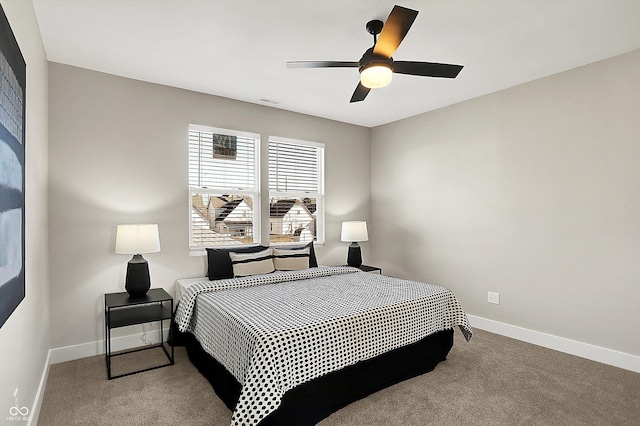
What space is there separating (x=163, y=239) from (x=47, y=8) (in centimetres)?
207

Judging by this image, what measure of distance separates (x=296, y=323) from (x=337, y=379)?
46 centimetres

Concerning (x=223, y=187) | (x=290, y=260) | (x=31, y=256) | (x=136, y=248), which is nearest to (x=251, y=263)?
(x=290, y=260)

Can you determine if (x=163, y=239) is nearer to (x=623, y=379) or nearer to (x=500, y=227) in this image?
(x=500, y=227)

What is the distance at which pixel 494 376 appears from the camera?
2828mm

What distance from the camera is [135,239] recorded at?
10.2ft

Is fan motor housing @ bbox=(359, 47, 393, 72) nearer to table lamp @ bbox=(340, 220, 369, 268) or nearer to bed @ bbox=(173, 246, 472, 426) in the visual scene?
bed @ bbox=(173, 246, 472, 426)

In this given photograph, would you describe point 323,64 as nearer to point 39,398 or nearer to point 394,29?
point 394,29

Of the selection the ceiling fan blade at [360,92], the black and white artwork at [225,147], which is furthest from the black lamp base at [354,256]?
the ceiling fan blade at [360,92]

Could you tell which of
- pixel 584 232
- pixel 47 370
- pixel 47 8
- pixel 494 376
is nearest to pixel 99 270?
pixel 47 370

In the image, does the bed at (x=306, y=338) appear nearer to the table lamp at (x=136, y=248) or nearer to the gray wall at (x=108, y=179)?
the table lamp at (x=136, y=248)

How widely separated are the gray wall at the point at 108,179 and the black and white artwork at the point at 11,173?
147cm

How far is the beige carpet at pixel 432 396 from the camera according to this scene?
226 cm

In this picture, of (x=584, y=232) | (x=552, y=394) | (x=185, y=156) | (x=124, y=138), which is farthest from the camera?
(x=185, y=156)

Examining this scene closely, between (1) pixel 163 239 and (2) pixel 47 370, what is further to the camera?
(1) pixel 163 239
